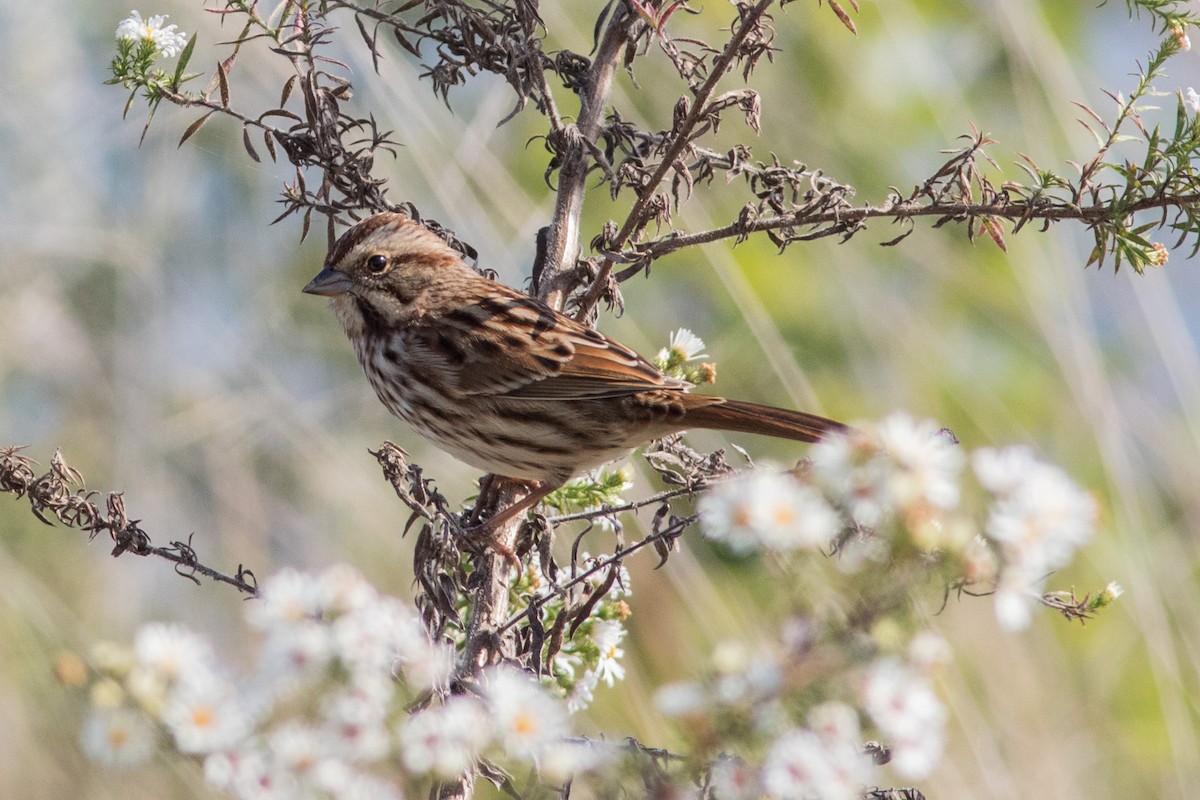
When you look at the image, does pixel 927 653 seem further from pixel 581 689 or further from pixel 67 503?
pixel 67 503

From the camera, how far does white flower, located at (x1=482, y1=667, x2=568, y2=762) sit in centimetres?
126

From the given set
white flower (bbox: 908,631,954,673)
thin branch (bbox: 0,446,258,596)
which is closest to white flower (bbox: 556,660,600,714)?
thin branch (bbox: 0,446,258,596)

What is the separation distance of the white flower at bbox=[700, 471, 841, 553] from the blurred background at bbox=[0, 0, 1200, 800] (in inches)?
79.7

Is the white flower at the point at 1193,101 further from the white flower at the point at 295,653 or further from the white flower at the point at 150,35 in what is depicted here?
the white flower at the point at 150,35

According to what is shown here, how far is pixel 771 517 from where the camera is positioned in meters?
1.21

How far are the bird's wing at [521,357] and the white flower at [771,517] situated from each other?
1412mm

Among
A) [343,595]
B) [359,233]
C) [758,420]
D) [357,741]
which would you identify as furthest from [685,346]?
[357,741]

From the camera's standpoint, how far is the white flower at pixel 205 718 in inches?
50.7

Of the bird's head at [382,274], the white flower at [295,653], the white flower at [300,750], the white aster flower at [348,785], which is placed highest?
the bird's head at [382,274]

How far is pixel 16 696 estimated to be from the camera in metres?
3.47

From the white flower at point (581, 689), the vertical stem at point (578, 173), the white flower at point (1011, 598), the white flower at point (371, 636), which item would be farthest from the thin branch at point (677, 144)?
the white flower at point (1011, 598)

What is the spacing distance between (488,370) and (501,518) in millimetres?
852

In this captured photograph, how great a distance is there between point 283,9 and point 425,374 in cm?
102

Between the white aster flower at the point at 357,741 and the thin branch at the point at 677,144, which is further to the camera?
the thin branch at the point at 677,144
